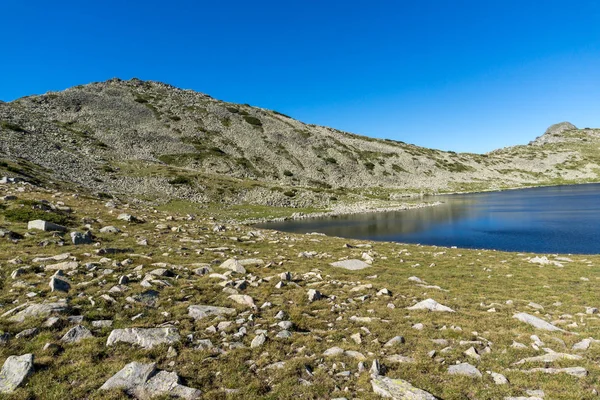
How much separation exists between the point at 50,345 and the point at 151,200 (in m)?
57.7

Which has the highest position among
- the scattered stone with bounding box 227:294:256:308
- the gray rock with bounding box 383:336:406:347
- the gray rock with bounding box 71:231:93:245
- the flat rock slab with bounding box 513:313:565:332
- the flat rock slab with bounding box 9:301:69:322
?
the gray rock with bounding box 71:231:93:245

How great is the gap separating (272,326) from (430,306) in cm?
635

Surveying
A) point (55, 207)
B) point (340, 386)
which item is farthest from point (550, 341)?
point (55, 207)

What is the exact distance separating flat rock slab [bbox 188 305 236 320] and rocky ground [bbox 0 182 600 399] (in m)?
0.06

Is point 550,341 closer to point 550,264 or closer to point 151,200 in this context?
point 550,264

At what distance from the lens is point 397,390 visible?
7160mm

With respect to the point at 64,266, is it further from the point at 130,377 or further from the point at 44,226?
the point at 130,377

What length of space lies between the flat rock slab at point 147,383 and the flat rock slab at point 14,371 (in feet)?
6.22

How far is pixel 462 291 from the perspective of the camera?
48.0 ft

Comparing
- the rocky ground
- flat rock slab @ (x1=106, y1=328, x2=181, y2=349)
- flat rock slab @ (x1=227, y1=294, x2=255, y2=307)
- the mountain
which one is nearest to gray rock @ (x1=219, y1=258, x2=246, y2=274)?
the rocky ground

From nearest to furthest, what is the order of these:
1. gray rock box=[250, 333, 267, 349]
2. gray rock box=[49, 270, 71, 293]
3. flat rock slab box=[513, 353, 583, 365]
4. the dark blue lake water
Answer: flat rock slab box=[513, 353, 583, 365] < gray rock box=[250, 333, 267, 349] < gray rock box=[49, 270, 71, 293] < the dark blue lake water

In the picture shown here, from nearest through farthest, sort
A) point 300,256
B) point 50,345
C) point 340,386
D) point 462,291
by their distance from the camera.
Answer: point 340,386 < point 50,345 < point 462,291 < point 300,256

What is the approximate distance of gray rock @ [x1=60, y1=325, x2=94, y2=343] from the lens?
8.64 metres

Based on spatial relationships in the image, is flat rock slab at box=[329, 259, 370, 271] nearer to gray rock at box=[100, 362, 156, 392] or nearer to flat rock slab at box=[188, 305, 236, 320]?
flat rock slab at box=[188, 305, 236, 320]
